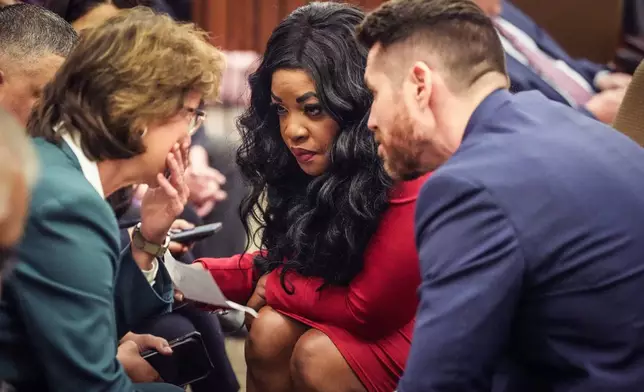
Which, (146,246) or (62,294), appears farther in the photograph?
(146,246)

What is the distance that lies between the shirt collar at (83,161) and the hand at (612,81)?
6.42 feet

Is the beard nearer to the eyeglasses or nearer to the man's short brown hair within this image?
the man's short brown hair

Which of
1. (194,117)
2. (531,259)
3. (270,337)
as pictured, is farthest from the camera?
(270,337)

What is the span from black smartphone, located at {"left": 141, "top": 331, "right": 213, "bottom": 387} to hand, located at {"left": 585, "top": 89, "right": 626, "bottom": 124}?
4.99ft

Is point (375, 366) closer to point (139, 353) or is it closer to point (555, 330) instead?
point (139, 353)

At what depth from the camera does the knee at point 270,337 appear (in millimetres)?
2207

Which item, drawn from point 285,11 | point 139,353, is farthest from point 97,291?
point 285,11

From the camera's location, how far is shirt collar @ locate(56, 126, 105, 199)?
1.72 metres

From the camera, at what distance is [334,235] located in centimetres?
212

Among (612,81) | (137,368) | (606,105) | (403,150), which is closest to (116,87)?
(403,150)

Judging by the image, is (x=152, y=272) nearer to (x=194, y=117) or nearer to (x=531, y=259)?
(x=194, y=117)

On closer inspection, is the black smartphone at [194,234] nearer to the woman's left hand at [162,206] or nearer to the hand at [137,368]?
the woman's left hand at [162,206]

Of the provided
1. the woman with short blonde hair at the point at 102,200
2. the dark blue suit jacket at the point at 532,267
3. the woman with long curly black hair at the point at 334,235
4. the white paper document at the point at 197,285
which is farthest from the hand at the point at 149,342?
the dark blue suit jacket at the point at 532,267

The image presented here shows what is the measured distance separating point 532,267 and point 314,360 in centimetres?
79
